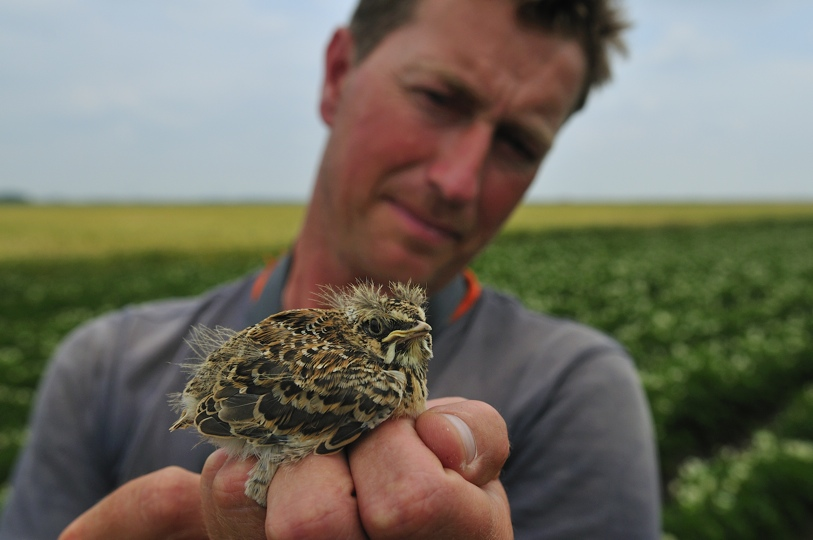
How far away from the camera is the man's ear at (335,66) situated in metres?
2.63

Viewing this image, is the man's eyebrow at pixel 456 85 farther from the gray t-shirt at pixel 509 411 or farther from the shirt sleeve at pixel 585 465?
the shirt sleeve at pixel 585 465

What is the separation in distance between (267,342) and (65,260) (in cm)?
2151

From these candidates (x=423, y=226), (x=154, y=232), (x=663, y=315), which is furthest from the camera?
(x=154, y=232)

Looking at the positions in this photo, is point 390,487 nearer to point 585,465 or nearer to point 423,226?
point 423,226

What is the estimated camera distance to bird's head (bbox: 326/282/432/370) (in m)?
0.94

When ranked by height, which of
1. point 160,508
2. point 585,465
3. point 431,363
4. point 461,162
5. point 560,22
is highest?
point 560,22

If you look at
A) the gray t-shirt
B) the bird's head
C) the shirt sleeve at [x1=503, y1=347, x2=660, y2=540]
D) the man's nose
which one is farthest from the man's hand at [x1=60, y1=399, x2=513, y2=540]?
the shirt sleeve at [x1=503, y1=347, x2=660, y2=540]

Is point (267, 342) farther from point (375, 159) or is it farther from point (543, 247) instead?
point (543, 247)

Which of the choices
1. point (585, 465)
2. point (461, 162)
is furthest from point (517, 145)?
point (585, 465)

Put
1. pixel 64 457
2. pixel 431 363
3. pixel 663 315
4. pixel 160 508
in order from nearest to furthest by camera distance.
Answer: pixel 160 508
pixel 431 363
pixel 64 457
pixel 663 315

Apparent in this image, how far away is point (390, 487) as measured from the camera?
0.95 metres

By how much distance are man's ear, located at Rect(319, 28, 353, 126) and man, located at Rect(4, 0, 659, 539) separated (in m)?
0.01

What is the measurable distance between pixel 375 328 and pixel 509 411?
1.21 meters

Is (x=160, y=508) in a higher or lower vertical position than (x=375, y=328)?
lower
